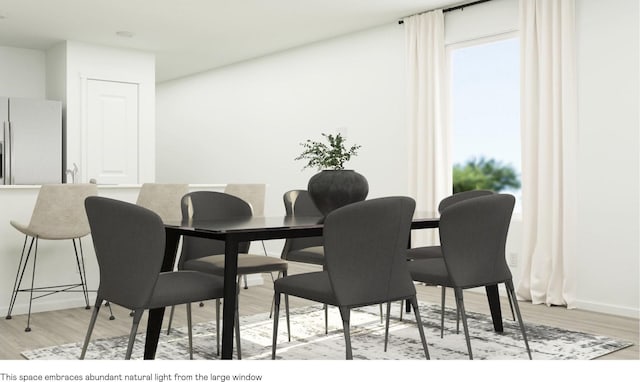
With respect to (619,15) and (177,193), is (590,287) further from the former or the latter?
(177,193)

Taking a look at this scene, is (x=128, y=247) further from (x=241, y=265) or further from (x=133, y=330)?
(x=241, y=265)

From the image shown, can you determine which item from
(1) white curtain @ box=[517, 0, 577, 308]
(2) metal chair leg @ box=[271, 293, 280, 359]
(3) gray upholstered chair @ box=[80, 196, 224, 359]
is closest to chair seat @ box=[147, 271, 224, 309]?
(3) gray upholstered chair @ box=[80, 196, 224, 359]

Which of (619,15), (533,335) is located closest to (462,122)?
(619,15)

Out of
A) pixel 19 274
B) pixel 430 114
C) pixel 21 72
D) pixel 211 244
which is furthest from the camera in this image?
pixel 21 72

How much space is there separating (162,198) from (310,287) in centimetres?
230

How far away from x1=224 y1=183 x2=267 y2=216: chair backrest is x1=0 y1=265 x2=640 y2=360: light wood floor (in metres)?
0.74

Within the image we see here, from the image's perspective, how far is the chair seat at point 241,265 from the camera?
11.1ft

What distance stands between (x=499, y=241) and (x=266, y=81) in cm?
522

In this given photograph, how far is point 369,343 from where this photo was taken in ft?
11.5

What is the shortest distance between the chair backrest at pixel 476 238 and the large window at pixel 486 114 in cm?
244

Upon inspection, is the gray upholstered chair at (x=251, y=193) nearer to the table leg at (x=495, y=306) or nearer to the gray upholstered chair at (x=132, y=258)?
the table leg at (x=495, y=306)

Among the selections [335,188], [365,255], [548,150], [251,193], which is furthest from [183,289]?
[548,150]

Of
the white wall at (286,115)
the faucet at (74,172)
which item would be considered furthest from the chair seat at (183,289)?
the faucet at (74,172)

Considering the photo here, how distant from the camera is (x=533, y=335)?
12.1 feet
